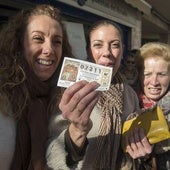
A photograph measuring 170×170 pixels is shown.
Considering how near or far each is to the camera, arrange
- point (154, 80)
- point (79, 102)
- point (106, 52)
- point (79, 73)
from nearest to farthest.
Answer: point (79, 102)
point (79, 73)
point (106, 52)
point (154, 80)

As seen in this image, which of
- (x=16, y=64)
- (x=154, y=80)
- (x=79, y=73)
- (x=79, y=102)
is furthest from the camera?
(x=154, y=80)

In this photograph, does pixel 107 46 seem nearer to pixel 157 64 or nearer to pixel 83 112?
pixel 157 64

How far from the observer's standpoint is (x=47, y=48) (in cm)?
206

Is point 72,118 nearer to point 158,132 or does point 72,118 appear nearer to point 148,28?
point 158,132

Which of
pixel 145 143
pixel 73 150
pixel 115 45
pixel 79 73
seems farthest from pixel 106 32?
pixel 73 150

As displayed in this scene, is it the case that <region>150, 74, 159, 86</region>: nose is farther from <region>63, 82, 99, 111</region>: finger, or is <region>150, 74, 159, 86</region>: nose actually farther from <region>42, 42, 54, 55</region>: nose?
<region>63, 82, 99, 111</region>: finger

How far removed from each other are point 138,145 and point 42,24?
86 cm

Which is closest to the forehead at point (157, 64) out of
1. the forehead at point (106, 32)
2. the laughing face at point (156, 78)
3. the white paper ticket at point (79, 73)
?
the laughing face at point (156, 78)

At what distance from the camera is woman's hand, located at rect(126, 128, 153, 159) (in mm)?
2137

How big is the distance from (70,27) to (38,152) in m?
4.53

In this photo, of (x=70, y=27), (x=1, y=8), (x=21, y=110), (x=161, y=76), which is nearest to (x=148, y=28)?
(x=70, y=27)

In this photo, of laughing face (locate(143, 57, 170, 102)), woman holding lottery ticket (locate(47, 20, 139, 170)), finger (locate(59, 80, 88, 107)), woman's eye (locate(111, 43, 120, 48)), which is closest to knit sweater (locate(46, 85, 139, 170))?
woman holding lottery ticket (locate(47, 20, 139, 170))

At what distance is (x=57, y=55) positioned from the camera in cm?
212

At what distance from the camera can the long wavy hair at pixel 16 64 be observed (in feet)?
6.32
